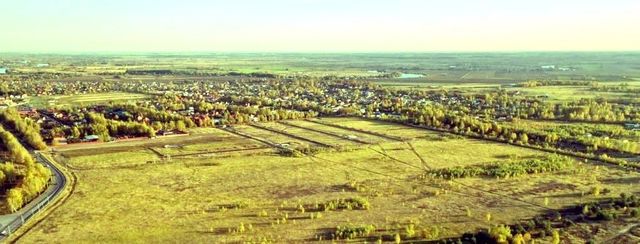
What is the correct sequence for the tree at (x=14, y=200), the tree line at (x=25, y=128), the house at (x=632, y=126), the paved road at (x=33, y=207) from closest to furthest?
the paved road at (x=33, y=207) → the tree at (x=14, y=200) → the tree line at (x=25, y=128) → the house at (x=632, y=126)

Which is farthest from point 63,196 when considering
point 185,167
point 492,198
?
point 492,198

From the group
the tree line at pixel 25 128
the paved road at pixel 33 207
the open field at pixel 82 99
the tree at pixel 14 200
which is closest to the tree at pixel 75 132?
the tree line at pixel 25 128

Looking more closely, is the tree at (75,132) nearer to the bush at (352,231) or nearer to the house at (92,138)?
the house at (92,138)

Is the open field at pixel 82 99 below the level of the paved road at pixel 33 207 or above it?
below

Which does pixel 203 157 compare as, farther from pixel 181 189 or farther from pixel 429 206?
pixel 429 206

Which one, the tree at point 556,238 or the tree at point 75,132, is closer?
the tree at point 556,238

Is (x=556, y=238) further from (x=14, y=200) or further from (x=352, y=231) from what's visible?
(x=14, y=200)
